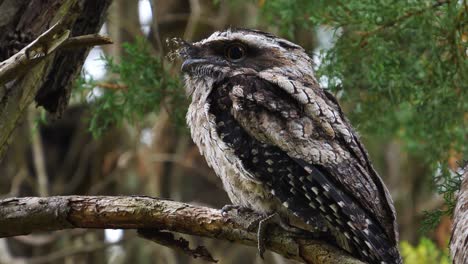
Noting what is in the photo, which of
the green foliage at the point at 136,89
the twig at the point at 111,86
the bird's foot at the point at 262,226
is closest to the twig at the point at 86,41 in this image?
the bird's foot at the point at 262,226

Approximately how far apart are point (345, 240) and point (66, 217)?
1.01 meters

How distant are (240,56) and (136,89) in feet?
2.35

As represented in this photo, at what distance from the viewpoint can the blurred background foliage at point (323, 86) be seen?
3.71m

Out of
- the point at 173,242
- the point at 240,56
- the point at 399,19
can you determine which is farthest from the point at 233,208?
the point at 399,19

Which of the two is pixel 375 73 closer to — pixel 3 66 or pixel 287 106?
pixel 287 106

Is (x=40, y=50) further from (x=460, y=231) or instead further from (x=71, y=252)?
(x=71, y=252)

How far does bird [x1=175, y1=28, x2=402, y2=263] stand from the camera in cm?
295

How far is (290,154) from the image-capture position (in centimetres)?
305

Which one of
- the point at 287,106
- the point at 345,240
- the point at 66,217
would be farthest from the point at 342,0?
the point at 66,217

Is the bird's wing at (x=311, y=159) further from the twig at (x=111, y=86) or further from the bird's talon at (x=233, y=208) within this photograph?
the twig at (x=111, y=86)

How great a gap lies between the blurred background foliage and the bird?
351mm

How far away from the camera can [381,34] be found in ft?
12.5

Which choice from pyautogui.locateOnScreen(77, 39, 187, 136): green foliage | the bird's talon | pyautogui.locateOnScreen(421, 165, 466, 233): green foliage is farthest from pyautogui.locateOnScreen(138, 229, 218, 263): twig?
pyautogui.locateOnScreen(77, 39, 187, 136): green foliage

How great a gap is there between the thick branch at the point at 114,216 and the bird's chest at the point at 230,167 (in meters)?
0.23
